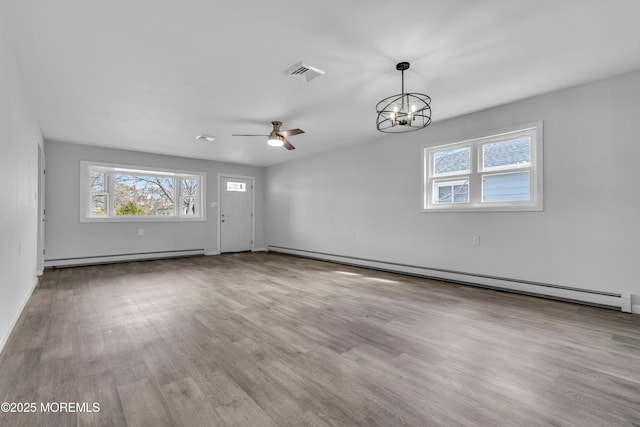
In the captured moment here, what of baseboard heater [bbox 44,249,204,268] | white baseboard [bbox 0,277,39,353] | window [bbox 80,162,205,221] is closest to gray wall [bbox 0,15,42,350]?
white baseboard [bbox 0,277,39,353]

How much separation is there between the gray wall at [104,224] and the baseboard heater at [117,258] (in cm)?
8

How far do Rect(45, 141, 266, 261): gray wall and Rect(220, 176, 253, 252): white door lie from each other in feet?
0.81

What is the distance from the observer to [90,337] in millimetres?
2539

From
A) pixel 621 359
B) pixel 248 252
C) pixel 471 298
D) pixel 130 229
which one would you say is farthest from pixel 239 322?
pixel 248 252

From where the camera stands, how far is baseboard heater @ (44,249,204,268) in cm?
578

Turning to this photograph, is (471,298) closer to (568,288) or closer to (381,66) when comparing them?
(568,288)

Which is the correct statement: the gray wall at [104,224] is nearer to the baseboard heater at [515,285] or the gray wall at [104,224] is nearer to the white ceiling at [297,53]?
the white ceiling at [297,53]

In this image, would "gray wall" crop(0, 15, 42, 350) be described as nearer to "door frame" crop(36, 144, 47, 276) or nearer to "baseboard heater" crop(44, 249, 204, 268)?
"door frame" crop(36, 144, 47, 276)

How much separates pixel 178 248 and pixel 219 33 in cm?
613

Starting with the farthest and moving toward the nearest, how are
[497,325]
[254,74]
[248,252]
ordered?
[248,252], [254,74], [497,325]

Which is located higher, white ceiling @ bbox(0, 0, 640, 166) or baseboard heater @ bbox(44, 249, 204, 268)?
white ceiling @ bbox(0, 0, 640, 166)

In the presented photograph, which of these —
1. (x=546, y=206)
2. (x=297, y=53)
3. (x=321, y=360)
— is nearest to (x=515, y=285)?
(x=546, y=206)

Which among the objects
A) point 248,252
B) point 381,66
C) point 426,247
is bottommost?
point 248,252

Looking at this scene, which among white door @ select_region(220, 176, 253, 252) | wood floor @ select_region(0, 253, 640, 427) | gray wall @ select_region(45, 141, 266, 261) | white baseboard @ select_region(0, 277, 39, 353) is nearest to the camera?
wood floor @ select_region(0, 253, 640, 427)
